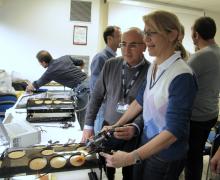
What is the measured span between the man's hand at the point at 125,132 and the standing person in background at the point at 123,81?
9 centimetres

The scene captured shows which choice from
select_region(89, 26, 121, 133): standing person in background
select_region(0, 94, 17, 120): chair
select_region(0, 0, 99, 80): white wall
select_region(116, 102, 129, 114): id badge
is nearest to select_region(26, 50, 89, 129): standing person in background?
select_region(0, 94, 17, 120): chair

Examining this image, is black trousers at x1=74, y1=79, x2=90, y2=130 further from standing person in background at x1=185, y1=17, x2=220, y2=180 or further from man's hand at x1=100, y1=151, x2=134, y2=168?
man's hand at x1=100, y1=151, x2=134, y2=168

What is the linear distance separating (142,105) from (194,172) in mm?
1001

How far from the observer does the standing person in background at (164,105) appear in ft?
3.20

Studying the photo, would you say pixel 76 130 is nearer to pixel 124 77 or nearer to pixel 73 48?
pixel 124 77

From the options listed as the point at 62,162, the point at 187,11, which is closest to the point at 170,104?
the point at 62,162

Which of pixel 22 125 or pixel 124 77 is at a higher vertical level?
pixel 124 77

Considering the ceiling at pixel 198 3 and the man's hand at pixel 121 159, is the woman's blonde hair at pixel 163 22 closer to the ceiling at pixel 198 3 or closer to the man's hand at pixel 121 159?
the man's hand at pixel 121 159

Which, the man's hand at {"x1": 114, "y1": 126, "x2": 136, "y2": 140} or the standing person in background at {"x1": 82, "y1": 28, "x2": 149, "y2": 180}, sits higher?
the standing person in background at {"x1": 82, "y1": 28, "x2": 149, "y2": 180}

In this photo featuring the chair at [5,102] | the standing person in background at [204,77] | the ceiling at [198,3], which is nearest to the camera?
the standing person in background at [204,77]

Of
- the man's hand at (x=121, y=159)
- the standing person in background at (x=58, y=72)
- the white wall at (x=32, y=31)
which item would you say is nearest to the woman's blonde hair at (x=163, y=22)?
the man's hand at (x=121, y=159)

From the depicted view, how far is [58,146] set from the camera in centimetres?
124

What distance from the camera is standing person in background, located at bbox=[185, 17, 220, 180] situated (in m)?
1.71

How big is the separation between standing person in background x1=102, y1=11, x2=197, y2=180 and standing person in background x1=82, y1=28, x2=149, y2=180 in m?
0.29
